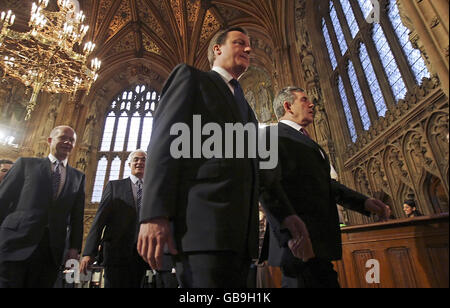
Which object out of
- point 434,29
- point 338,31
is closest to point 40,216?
point 434,29

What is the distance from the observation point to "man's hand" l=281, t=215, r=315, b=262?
1085mm

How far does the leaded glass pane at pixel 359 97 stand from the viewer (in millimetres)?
5734

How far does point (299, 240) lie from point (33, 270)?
1770mm

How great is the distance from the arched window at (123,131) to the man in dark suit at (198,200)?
11.8m

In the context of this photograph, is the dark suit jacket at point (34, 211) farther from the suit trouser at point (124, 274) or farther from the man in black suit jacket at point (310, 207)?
the man in black suit jacket at point (310, 207)

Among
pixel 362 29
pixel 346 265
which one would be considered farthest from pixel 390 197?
pixel 362 29

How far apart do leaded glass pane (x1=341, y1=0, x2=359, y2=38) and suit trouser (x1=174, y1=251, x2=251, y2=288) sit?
7.06 meters

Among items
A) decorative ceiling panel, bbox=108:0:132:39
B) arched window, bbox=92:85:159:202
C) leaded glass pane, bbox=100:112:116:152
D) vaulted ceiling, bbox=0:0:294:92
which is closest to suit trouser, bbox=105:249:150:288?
vaulted ceiling, bbox=0:0:294:92

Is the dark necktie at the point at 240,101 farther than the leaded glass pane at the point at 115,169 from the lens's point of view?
No

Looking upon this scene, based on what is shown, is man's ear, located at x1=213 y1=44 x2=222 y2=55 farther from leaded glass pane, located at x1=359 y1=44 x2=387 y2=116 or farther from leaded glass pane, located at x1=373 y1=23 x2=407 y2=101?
leaded glass pane, located at x1=359 y1=44 x2=387 y2=116

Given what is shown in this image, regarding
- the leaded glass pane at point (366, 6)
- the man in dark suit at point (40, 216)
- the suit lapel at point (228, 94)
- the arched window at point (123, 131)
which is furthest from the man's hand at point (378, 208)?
the arched window at point (123, 131)

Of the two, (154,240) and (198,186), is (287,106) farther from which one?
(154,240)

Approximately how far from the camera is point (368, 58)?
18.5 feet

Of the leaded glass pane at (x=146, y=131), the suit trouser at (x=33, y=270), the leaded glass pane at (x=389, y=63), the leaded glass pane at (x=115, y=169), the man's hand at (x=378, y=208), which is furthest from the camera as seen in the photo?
the leaded glass pane at (x=146, y=131)
